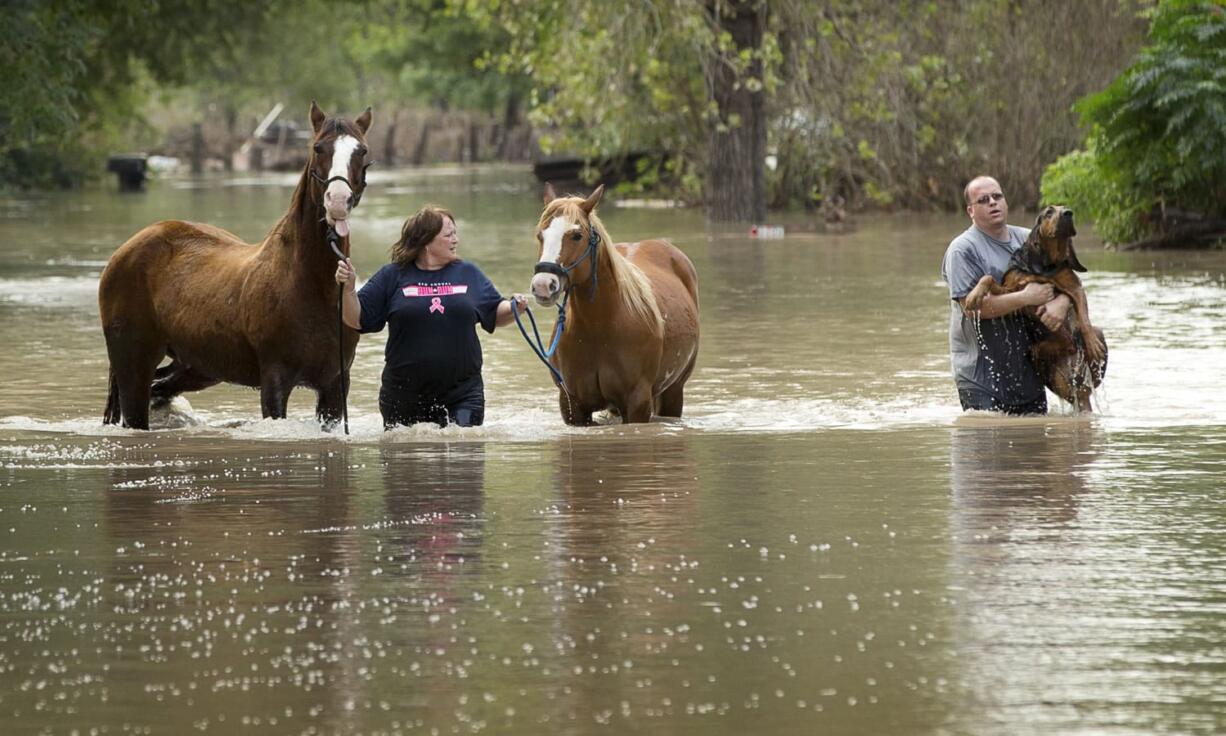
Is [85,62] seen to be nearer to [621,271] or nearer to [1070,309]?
[621,271]

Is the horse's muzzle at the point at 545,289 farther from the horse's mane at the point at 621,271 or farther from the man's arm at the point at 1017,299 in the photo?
the man's arm at the point at 1017,299

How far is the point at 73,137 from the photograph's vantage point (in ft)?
163

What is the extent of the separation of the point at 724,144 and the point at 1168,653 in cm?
2756

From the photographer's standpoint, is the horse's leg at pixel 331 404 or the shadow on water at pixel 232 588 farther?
the horse's leg at pixel 331 404

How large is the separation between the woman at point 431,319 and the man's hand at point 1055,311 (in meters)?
2.72

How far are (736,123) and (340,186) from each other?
21.9 m

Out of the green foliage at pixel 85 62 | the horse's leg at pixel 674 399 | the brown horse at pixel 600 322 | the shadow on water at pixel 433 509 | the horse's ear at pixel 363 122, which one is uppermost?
the green foliage at pixel 85 62

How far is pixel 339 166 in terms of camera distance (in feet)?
34.3

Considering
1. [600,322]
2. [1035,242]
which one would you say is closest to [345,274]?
[600,322]

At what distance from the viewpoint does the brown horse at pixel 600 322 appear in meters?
11.0

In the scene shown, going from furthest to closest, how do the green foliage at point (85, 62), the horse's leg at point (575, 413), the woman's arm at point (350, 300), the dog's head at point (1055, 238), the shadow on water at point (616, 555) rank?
the green foliage at point (85, 62) → the horse's leg at point (575, 413) → the dog's head at point (1055, 238) → the woman's arm at point (350, 300) → the shadow on water at point (616, 555)

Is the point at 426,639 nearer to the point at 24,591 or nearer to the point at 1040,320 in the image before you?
the point at 24,591

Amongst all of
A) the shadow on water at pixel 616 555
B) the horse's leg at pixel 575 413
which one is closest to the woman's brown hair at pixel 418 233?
the horse's leg at pixel 575 413

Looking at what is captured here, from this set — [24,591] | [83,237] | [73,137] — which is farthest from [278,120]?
[24,591]
